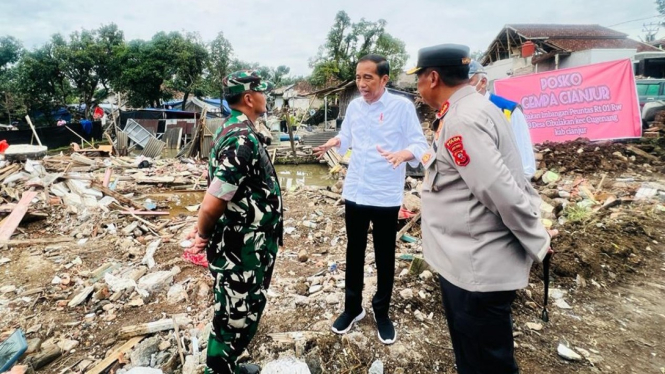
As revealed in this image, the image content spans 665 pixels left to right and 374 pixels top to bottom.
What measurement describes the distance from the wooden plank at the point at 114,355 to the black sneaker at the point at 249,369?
1001 millimetres

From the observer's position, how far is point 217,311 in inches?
74.1

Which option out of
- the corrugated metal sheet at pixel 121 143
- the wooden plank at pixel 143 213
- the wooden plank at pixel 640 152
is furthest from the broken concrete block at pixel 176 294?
the corrugated metal sheet at pixel 121 143

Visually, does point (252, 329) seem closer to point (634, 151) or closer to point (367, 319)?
point (367, 319)

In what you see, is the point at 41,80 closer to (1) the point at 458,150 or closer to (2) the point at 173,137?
(2) the point at 173,137

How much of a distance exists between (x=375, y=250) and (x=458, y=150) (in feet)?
4.15

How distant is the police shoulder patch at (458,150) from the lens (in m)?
1.26

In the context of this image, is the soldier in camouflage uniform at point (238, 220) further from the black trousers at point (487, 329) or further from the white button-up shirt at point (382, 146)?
the black trousers at point (487, 329)

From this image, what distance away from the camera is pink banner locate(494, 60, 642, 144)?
7.60 m

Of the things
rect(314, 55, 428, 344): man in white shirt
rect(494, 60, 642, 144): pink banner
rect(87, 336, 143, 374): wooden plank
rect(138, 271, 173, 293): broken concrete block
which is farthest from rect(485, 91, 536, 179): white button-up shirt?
rect(494, 60, 642, 144): pink banner

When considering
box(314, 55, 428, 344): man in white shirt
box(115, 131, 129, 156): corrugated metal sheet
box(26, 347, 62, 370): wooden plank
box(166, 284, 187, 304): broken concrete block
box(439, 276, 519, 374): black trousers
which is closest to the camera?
box(439, 276, 519, 374): black trousers

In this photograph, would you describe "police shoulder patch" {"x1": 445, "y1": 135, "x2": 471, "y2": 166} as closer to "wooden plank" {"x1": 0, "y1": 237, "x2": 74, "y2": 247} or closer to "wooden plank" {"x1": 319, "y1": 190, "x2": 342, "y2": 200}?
"wooden plank" {"x1": 0, "y1": 237, "x2": 74, "y2": 247}

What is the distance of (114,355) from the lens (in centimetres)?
244

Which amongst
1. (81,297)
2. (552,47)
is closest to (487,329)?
(81,297)

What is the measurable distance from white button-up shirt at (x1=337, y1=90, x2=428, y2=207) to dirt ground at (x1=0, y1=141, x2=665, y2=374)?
1.04 meters
